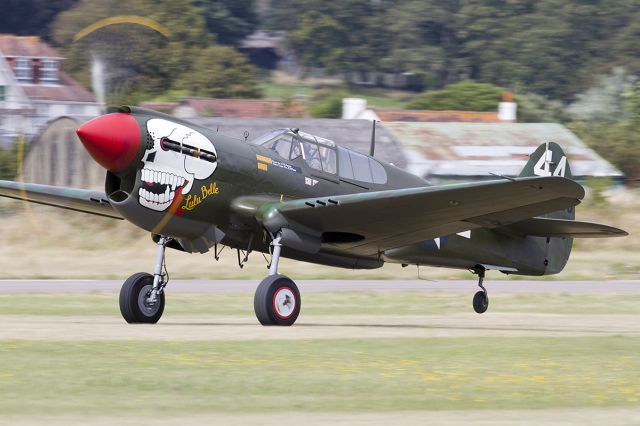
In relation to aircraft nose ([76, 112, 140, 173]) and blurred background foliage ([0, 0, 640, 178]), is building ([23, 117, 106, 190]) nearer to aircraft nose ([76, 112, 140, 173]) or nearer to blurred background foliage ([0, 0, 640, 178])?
aircraft nose ([76, 112, 140, 173])

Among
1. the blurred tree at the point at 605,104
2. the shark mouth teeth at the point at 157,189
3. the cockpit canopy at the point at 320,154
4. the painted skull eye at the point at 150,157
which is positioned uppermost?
the blurred tree at the point at 605,104

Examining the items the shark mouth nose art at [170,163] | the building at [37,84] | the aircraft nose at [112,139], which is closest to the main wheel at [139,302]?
the shark mouth nose art at [170,163]

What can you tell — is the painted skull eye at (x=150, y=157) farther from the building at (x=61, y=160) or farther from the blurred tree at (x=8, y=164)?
the blurred tree at (x=8, y=164)

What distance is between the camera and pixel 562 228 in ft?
54.9

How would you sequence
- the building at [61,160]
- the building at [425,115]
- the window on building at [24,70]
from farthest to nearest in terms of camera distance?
the window on building at [24,70] < the building at [425,115] < the building at [61,160]

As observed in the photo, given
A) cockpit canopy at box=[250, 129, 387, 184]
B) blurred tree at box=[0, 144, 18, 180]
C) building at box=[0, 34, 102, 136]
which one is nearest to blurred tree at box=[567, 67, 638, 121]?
building at box=[0, 34, 102, 136]

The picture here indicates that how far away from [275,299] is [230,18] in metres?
116

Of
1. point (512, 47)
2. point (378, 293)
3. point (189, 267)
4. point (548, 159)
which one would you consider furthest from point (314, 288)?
point (512, 47)

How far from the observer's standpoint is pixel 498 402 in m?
9.12

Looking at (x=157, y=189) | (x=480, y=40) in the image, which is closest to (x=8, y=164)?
(x=157, y=189)

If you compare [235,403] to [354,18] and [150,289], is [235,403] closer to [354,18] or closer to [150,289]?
[150,289]

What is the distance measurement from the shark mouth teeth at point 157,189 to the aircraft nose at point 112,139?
35 cm

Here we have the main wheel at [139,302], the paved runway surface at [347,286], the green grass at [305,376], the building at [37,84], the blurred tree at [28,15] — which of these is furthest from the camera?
the blurred tree at [28,15]

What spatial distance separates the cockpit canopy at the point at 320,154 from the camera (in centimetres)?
1585
